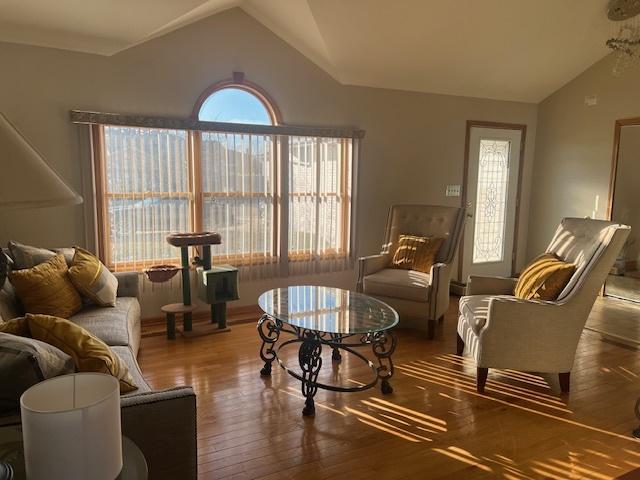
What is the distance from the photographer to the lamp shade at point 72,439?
102 cm

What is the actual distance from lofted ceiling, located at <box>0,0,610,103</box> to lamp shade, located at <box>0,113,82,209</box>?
2788 millimetres

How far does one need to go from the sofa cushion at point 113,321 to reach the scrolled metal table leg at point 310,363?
97 cm

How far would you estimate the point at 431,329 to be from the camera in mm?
3859

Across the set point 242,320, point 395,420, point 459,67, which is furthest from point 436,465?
point 459,67

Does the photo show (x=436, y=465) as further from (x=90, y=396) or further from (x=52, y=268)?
(x=52, y=268)

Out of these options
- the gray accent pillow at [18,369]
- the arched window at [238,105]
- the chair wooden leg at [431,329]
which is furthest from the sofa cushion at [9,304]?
the chair wooden leg at [431,329]

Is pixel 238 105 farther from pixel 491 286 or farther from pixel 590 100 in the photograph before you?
pixel 590 100

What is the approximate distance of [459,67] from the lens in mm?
4898

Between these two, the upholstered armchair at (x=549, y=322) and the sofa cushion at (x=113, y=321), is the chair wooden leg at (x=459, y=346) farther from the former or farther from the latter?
the sofa cushion at (x=113, y=321)

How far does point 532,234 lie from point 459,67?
94.1 inches

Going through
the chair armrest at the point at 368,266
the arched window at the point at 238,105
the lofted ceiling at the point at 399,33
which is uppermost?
the lofted ceiling at the point at 399,33

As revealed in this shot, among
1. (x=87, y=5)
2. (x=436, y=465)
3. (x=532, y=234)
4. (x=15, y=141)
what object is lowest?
(x=436, y=465)

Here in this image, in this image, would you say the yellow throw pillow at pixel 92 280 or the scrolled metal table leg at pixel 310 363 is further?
the yellow throw pillow at pixel 92 280

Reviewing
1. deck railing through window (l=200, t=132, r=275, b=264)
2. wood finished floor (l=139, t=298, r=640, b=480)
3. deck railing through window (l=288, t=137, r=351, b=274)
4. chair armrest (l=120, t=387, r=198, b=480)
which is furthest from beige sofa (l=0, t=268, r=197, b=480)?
deck railing through window (l=288, t=137, r=351, b=274)
